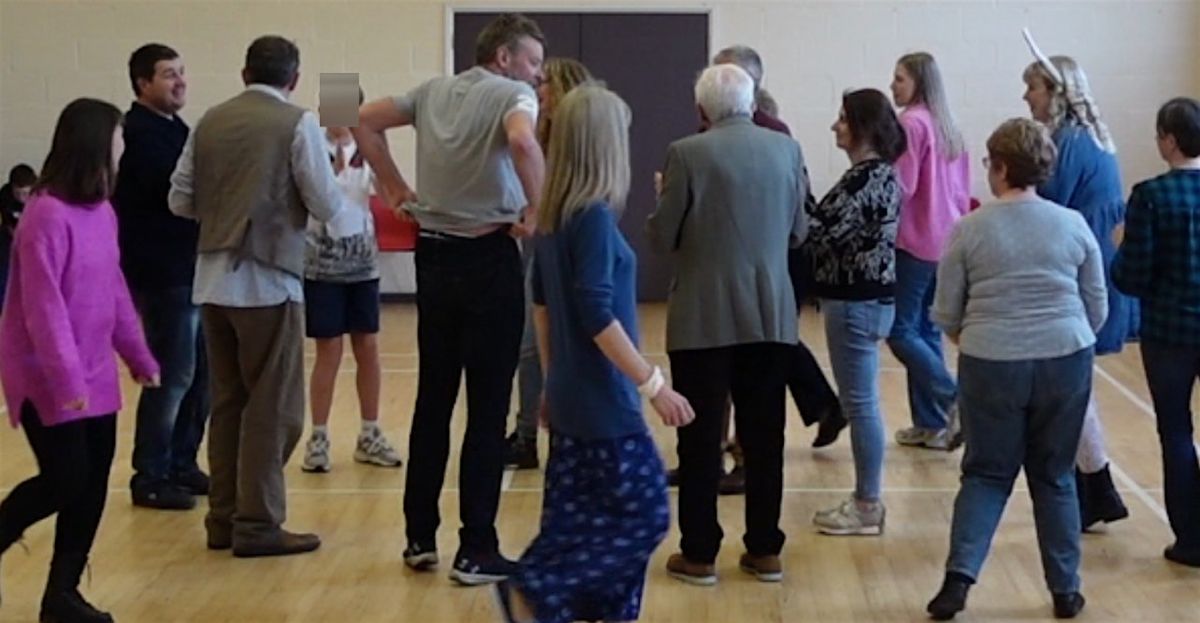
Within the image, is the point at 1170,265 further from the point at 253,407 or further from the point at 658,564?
the point at 253,407

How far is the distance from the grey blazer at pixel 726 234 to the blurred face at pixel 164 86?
1.64 meters

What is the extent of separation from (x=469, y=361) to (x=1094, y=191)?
205 centimetres

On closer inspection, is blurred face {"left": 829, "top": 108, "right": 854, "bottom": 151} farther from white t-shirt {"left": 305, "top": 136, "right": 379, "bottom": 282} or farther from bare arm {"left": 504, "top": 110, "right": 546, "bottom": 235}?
white t-shirt {"left": 305, "top": 136, "right": 379, "bottom": 282}

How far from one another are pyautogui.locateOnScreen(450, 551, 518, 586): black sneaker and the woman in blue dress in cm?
176

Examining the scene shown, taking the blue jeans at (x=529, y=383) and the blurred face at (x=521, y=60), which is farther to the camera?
the blue jeans at (x=529, y=383)

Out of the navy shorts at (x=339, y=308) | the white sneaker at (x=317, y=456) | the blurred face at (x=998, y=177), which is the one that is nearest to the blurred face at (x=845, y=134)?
the blurred face at (x=998, y=177)

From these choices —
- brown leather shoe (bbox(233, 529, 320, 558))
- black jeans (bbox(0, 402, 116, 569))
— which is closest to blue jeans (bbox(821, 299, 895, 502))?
brown leather shoe (bbox(233, 529, 320, 558))

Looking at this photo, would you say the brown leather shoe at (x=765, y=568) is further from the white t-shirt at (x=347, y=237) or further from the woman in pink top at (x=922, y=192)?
the white t-shirt at (x=347, y=237)

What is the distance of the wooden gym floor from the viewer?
4.17 m

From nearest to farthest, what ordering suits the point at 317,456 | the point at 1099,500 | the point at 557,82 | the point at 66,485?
the point at 66,485, the point at 557,82, the point at 1099,500, the point at 317,456

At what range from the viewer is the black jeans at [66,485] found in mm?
3803

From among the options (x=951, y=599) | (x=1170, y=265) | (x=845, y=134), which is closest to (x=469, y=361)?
(x=845, y=134)

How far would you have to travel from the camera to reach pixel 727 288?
4137 mm

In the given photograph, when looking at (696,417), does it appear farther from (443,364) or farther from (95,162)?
(95,162)
